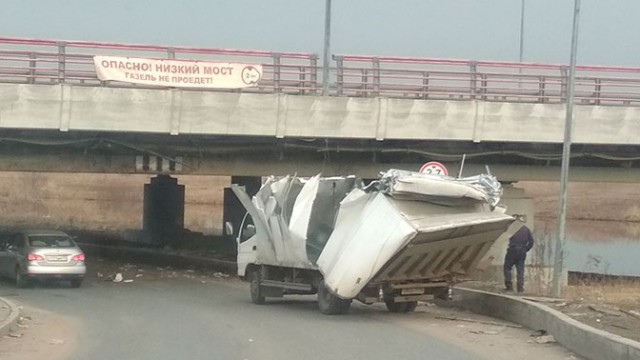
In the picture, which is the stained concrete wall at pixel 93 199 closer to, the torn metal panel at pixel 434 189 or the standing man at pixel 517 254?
the standing man at pixel 517 254

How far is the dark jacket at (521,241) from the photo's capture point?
65.3 ft

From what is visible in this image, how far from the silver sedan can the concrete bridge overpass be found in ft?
9.60

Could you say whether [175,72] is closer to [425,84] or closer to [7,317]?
[425,84]

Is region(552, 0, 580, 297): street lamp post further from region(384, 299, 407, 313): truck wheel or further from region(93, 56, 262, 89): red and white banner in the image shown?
region(93, 56, 262, 89): red and white banner

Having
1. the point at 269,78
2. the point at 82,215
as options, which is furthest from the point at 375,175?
the point at 82,215

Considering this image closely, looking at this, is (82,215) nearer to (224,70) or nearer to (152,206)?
(152,206)

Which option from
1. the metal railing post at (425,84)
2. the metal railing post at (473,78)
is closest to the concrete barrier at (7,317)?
the metal railing post at (425,84)

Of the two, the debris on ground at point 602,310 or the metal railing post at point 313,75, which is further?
the metal railing post at point 313,75

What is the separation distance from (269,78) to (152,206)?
20295 millimetres

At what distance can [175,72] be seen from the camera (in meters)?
26.0

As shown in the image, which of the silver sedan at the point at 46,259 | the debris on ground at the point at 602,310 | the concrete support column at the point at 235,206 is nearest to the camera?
the debris on ground at the point at 602,310

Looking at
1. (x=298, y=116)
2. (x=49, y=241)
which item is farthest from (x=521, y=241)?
(x=49, y=241)

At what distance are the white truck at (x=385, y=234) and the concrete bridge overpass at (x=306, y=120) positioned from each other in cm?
721

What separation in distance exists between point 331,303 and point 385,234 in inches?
91.8
